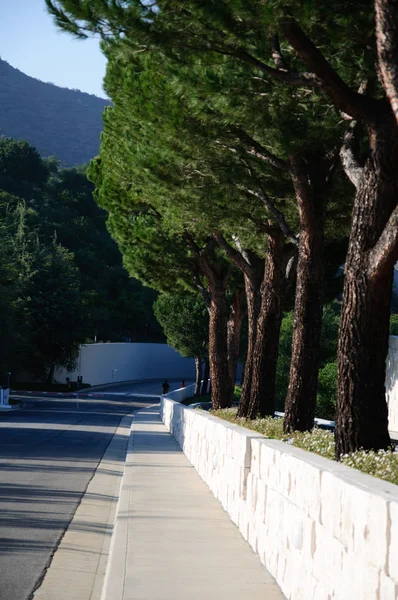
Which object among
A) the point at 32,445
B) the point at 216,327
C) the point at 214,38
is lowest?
the point at 32,445

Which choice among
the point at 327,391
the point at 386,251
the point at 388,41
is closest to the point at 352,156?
the point at 386,251

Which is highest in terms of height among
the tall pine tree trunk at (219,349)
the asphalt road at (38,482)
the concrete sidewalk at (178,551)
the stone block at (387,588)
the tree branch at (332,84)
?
the tree branch at (332,84)

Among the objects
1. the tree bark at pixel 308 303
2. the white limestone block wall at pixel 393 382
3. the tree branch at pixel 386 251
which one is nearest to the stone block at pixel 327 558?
the tree branch at pixel 386 251

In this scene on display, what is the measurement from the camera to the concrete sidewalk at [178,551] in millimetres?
7348

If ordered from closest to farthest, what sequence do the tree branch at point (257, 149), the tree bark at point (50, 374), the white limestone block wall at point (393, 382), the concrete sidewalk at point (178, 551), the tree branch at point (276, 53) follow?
the concrete sidewalk at point (178, 551)
the tree branch at point (276, 53)
the tree branch at point (257, 149)
the white limestone block wall at point (393, 382)
the tree bark at point (50, 374)

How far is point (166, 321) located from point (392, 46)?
5648 centimetres

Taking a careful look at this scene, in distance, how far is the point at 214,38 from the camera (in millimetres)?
11680

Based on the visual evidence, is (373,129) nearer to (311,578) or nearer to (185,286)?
(311,578)

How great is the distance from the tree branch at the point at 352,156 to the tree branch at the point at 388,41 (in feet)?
6.89

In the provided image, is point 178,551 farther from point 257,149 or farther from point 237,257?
point 237,257

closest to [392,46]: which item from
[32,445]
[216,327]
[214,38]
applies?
[214,38]

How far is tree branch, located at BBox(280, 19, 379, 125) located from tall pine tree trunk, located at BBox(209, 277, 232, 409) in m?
20.6

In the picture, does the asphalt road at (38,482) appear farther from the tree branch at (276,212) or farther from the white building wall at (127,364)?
the white building wall at (127,364)

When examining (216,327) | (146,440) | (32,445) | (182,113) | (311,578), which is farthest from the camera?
(216,327)
